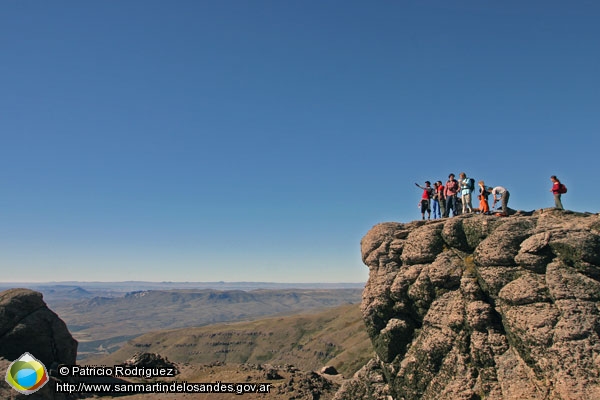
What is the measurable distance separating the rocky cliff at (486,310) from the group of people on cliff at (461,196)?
8.20 ft

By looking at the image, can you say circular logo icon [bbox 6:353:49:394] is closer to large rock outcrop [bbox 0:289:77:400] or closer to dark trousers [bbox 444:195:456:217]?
large rock outcrop [bbox 0:289:77:400]

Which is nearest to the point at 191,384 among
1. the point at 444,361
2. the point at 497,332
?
the point at 444,361

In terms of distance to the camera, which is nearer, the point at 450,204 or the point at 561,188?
the point at 561,188

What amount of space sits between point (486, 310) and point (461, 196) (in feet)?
38.6

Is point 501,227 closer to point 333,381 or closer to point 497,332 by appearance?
point 497,332

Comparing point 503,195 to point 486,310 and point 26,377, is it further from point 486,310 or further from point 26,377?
point 26,377

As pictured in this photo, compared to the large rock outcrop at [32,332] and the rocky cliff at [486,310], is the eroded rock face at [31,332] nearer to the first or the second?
the large rock outcrop at [32,332]

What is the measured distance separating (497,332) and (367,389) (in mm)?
11109

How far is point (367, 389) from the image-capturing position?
2898 centimetres

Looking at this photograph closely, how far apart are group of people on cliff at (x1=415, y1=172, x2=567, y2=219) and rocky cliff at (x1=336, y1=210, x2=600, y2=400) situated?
250 centimetres

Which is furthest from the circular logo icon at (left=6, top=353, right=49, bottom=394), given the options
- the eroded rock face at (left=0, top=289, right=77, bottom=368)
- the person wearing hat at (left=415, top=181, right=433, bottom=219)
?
the person wearing hat at (left=415, top=181, right=433, bottom=219)

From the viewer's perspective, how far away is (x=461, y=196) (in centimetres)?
3231

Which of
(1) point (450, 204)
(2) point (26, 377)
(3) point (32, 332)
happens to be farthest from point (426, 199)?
(3) point (32, 332)

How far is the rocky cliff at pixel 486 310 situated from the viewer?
62.1 ft
